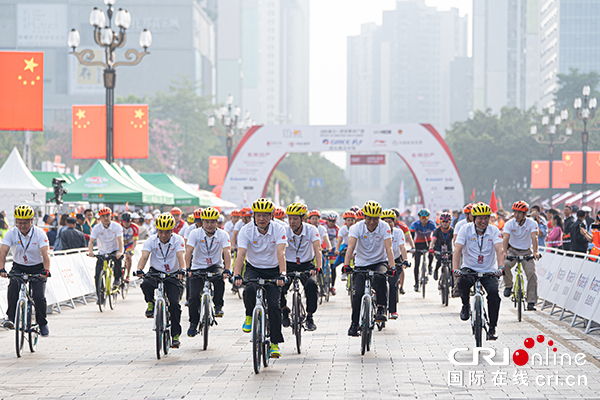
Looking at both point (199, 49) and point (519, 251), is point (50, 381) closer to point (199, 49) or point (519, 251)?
point (519, 251)

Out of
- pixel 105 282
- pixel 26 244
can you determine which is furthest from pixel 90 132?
pixel 26 244

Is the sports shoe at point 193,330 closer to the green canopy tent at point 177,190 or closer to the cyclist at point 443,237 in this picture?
the cyclist at point 443,237

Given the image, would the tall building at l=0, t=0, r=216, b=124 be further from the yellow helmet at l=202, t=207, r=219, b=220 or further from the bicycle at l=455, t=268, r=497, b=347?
the bicycle at l=455, t=268, r=497, b=347

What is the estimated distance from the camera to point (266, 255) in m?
9.35

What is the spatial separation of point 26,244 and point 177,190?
75.1 ft

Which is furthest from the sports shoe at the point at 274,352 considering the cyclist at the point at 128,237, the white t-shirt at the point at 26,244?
the cyclist at the point at 128,237

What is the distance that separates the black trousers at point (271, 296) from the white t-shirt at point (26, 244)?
283 centimetres

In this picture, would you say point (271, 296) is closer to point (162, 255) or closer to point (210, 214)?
point (162, 255)

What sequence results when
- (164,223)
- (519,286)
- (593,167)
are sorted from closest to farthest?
(164,223) → (519,286) → (593,167)

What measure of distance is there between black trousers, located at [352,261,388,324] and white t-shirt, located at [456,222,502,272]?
1041 millimetres

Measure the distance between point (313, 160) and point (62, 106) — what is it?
4287 centimetres

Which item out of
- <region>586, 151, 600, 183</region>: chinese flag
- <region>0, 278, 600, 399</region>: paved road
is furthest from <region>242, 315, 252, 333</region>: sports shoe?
<region>586, 151, 600, 183</region>: chinese flag

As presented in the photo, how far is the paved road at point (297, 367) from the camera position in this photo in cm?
788

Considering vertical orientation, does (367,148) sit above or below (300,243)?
above
